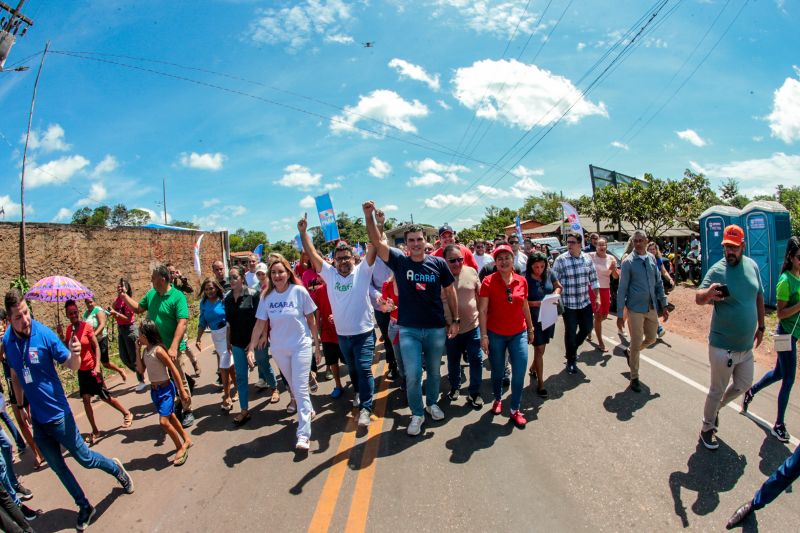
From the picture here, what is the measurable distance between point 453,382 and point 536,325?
1.22 m

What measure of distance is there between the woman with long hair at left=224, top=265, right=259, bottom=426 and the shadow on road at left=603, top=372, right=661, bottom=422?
158 inches

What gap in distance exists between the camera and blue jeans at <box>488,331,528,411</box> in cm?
409

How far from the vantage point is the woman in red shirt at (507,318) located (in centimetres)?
409

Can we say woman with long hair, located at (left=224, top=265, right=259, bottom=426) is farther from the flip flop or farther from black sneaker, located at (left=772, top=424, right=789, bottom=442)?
black sneaker, located at (left=772, top=424, right=789, bottom=442)

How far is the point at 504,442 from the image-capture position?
147 inches

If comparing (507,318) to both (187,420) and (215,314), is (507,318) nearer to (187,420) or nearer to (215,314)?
(215,314)

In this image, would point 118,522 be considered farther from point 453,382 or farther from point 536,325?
point 536,325

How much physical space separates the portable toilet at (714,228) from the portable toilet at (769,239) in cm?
81

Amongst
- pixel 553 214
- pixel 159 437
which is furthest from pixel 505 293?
pixel 553 214

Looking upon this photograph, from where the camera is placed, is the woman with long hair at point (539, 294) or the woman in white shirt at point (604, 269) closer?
the woman with long hair at point (539, 294)

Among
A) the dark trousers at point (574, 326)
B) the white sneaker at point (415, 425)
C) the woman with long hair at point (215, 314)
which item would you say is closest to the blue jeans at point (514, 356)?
the white sneaker at point (415, 425)

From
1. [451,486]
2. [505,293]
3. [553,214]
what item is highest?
[553,214]

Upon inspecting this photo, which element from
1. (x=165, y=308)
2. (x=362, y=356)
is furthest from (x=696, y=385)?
(x=165, y=308)

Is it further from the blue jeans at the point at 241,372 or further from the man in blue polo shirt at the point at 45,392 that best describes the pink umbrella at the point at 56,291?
the blue jeans at the point at 241,372
